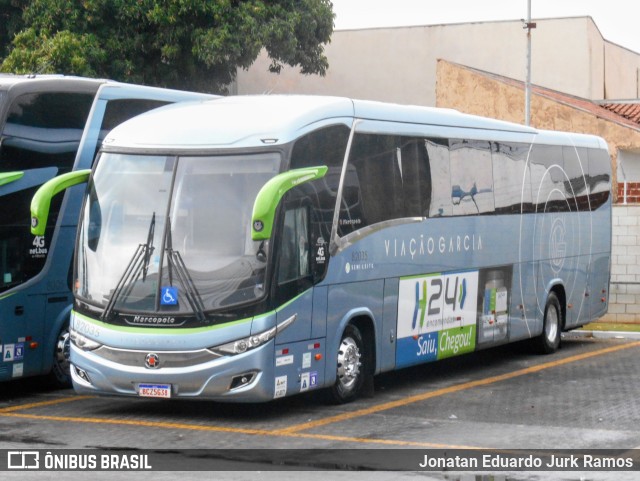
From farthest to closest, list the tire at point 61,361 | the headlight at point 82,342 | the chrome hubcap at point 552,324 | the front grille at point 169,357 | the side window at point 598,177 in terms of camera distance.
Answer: the side window at point 598,177 < the chrome hubcap at point 552,324 < the tire at point 61,361 < the headlight at point 82,342 < the front grille at point 169,357

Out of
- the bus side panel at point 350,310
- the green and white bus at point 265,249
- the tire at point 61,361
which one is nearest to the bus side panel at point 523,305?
the green and white bus at point 265,249

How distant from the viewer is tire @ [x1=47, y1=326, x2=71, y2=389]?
1542 centimetres

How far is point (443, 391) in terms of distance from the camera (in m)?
15.8

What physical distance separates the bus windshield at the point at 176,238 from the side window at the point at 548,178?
783 cm

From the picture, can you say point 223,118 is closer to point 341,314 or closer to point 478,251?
point 341,314

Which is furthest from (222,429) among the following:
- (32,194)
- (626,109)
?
(626,109)

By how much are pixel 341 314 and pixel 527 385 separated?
11.6 feet

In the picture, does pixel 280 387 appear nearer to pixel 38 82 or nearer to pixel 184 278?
pixel 184 278

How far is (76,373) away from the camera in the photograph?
13.5 metres

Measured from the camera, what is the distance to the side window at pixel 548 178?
19828 mm

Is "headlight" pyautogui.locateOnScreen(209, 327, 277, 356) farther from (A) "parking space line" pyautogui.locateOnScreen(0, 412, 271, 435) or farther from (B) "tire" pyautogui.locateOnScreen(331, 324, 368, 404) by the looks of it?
(B) "tire" pyautogui.locateOnScreen(331, 324, 368, 404)

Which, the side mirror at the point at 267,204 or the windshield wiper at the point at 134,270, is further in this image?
the windshield wiper at the point at 134,270

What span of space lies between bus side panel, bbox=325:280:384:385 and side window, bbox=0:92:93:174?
12.3ft

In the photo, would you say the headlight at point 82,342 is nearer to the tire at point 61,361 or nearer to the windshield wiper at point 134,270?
the windshield wiper at point 134,270
